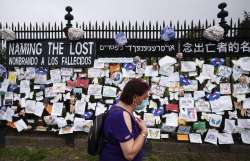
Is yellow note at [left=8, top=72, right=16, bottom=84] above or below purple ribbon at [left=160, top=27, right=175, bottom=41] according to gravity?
below

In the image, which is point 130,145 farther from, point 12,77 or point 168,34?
point 12,77

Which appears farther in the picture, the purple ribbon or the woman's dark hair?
the purple ribbon

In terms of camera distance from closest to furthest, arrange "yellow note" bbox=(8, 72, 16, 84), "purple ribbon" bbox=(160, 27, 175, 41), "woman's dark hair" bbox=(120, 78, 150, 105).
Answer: "woman's dark hair" bbox=(120, 78, 150, 105) < "purple ribbon" bbox=(160, 27, 175, 41) < "yellow note" bbox=(8, 72, 16, 84)

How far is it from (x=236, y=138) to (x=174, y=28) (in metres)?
2.80

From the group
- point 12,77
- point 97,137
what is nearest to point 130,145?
point 97,137

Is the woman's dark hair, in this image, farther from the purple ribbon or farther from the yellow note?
the yellow note

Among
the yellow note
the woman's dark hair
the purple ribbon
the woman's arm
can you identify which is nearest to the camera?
the woman's arm

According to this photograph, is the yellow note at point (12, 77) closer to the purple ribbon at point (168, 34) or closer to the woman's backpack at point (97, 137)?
the purple ribbon at point (168, 34)

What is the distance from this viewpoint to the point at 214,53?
307 inches

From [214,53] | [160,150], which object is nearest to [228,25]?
[214,53]

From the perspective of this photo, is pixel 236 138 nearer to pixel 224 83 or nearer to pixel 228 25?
pixel 224 83

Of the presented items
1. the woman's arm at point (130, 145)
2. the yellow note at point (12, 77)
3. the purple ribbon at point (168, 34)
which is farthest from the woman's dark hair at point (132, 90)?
the yellow note at point (12, 77)

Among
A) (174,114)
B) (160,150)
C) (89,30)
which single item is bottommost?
(160,150)

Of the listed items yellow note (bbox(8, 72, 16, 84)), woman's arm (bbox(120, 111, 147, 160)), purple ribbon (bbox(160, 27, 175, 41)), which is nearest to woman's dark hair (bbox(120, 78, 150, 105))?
woman's arm (bbox(120, 111, 147, 160))
